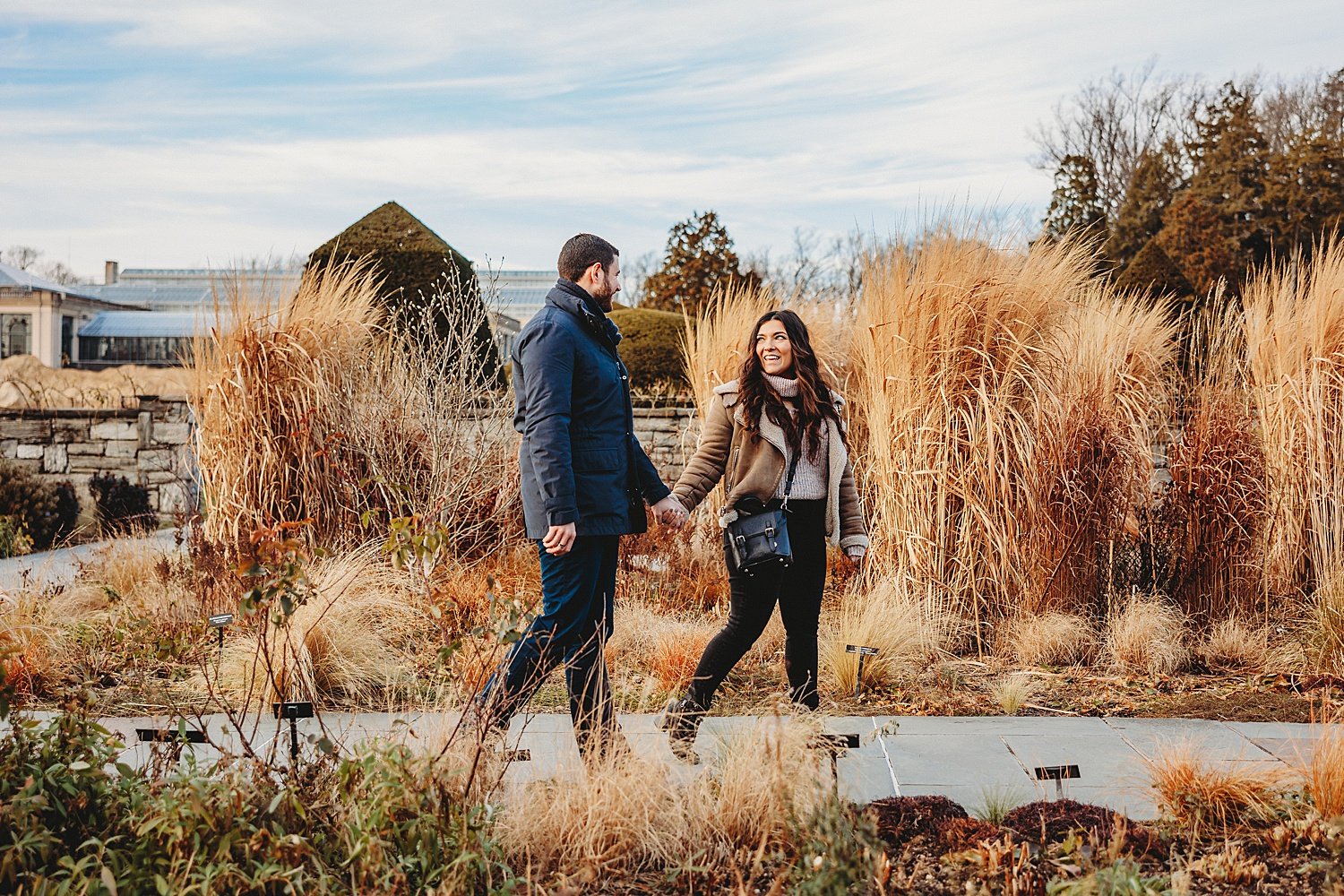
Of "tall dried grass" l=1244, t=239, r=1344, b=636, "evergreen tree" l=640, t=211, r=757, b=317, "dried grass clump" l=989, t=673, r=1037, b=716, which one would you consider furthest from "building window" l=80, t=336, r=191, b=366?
"dried grass clump" l=989, t=673, r=1037, b=716

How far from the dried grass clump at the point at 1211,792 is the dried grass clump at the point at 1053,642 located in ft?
7.10

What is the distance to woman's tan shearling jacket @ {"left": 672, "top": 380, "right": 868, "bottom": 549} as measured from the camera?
3.91 m

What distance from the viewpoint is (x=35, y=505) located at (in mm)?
10133

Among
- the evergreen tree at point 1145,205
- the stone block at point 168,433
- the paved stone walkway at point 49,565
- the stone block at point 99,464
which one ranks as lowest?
the paved stone walkway at point 49,565

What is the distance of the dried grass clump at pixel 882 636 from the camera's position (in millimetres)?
4930

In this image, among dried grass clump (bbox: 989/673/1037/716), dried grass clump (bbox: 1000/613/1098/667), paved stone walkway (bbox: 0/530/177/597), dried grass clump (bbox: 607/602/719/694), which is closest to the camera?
dried grass clump (bbox: 989/673/1037/716)

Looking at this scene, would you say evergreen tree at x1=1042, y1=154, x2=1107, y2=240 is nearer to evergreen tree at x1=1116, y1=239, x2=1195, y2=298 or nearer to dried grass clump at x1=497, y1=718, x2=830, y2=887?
evergreen tree at x1=1116, y1=239, x2=1195, y2=298

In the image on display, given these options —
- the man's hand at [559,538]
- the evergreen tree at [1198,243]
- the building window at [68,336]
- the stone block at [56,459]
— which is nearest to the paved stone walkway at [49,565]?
the stone block at [56,459]

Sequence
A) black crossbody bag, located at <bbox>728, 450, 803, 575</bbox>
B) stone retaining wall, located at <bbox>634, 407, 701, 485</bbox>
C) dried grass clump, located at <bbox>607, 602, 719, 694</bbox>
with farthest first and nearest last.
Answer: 1. stone retaining wall, located at <bbox>634, 407, 701, 485</bbox>
2. dried grass clump, located at <bbox>607, 602, 719, 694</bbox>
3. black crossbody bag, located at <bbox>728, 450, 803, 575</bbox>

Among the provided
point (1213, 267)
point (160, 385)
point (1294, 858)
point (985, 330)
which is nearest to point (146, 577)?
point (985, 330)

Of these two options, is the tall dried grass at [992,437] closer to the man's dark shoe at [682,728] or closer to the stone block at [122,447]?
the man's dark shoe at [682,728]

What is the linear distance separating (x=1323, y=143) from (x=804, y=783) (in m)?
25.4

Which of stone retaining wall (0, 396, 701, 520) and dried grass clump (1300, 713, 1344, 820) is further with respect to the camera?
stone retaining wall (0, 396, 701, 520)

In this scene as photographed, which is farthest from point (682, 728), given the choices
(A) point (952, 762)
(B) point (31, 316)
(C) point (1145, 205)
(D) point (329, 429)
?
(B) point (31, 316)
